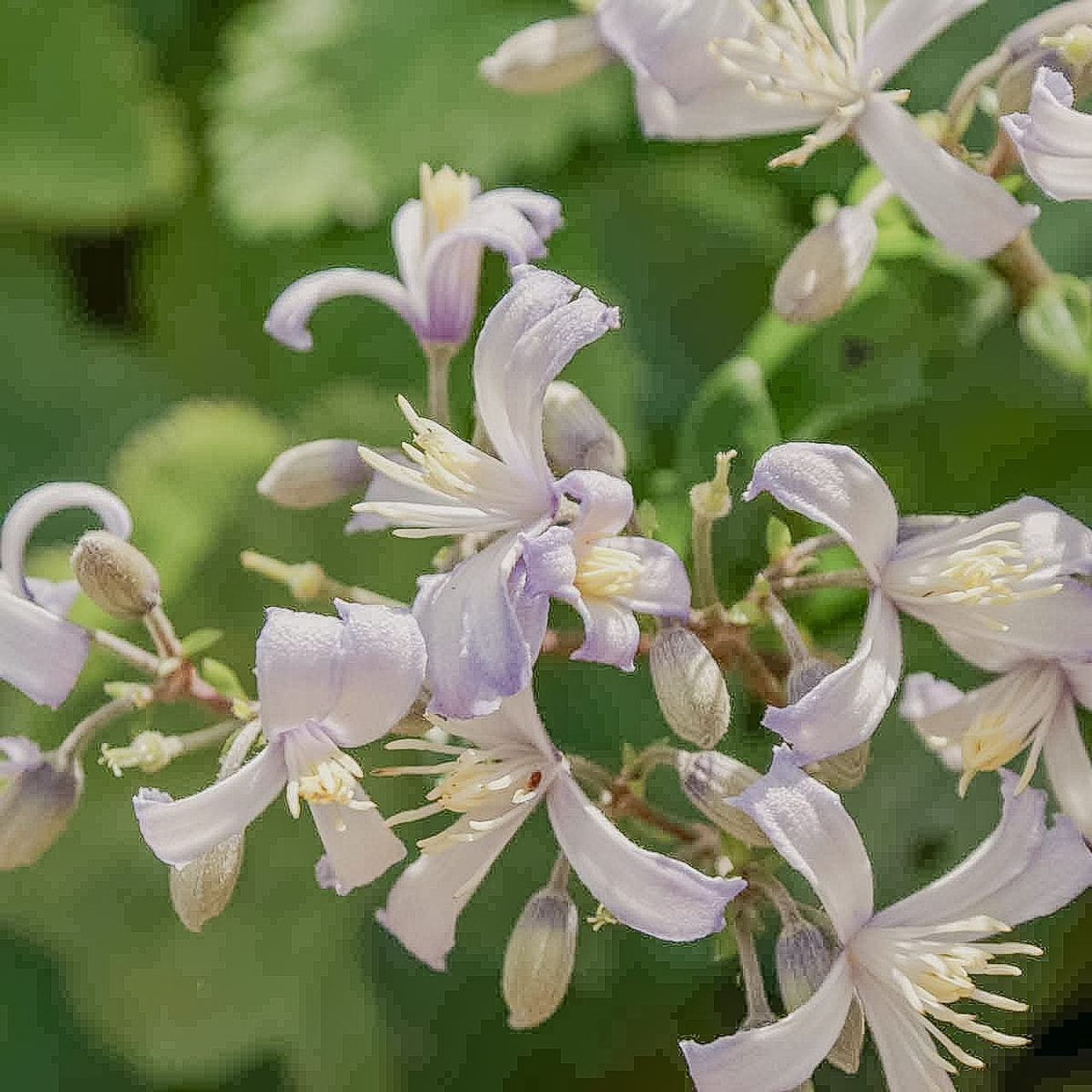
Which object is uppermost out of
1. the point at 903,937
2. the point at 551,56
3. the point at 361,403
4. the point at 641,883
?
the point at 551,56

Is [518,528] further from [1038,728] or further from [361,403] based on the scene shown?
[361,403]

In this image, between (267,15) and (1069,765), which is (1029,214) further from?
(267,15)

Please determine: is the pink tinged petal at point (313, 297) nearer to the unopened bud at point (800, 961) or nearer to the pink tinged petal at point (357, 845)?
the pink tinged petal at point (357, 845)

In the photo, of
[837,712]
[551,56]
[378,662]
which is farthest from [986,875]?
A: [551,56]

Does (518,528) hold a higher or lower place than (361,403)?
higher

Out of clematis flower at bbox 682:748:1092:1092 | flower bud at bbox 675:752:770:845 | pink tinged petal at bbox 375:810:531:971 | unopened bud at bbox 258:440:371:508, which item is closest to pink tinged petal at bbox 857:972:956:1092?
clematis flower at bbox 682:748:1092:1092

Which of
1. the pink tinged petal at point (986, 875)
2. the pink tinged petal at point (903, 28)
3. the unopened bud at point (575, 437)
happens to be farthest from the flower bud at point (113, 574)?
the pink tinged petal at point (903, 28)
